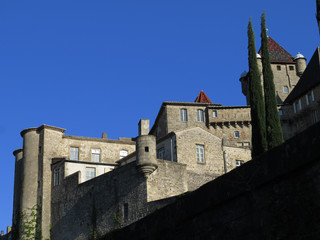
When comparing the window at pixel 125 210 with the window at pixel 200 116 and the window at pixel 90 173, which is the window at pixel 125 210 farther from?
the window at pixel 200 116

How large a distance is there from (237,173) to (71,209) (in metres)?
34.5

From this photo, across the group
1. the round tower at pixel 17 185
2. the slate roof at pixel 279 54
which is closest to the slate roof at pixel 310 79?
the slate roof at pixel 279 54

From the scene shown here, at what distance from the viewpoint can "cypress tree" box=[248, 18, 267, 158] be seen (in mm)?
29547

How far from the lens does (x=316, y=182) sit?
517 cm

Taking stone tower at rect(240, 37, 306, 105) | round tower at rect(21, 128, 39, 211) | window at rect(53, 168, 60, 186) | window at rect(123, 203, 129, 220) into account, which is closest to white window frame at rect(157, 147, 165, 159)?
window at rect(123, 203, 129, 220)

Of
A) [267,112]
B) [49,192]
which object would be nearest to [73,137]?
[49,192]

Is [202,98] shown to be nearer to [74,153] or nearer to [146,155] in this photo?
[74,153]

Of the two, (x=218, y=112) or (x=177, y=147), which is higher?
(x=218, y=112)

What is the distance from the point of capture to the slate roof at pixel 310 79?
5033cm

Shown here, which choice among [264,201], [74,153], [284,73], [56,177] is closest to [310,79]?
[284,73]

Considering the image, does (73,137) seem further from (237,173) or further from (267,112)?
(237,173)

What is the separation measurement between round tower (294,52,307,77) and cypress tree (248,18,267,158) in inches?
1126

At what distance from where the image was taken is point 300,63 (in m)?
64.4

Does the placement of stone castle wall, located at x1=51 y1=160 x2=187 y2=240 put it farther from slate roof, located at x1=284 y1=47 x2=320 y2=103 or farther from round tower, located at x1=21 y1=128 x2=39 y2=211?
slate roof, located at x1=284 y1=47 x2=320 y2=103
